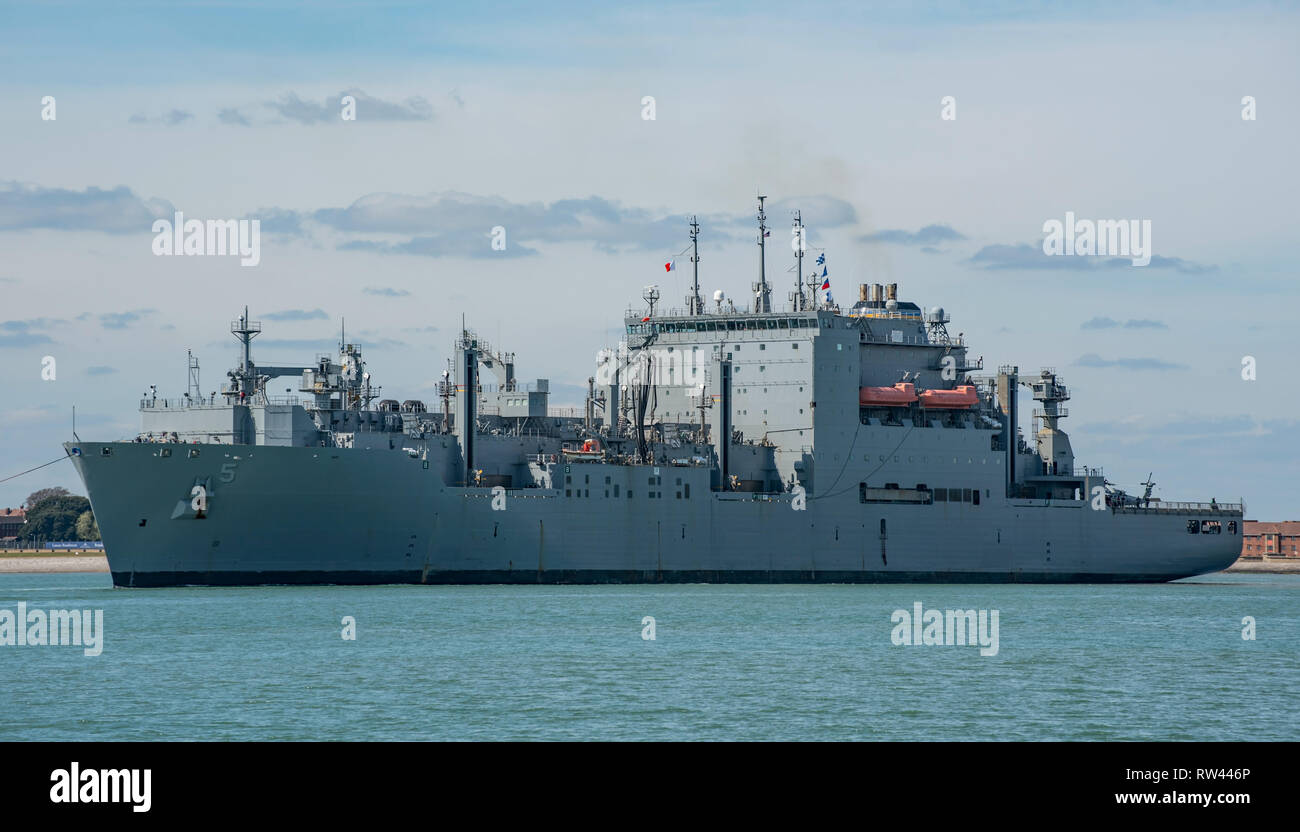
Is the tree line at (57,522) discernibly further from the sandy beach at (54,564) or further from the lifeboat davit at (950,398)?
the lifeboat davit at (950,398)

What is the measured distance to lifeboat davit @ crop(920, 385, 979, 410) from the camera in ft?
196

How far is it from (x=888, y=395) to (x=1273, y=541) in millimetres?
89855

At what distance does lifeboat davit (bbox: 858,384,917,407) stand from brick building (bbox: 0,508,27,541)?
284 ft

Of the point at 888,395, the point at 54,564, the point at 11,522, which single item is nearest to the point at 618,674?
the point at 888,395

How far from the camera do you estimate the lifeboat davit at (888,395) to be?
58.4 m

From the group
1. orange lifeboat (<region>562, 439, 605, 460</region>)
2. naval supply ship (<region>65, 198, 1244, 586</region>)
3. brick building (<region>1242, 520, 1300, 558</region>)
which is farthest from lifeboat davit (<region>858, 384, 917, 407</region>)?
brick building (<region>1242, 520, 1300, 558</region>)
